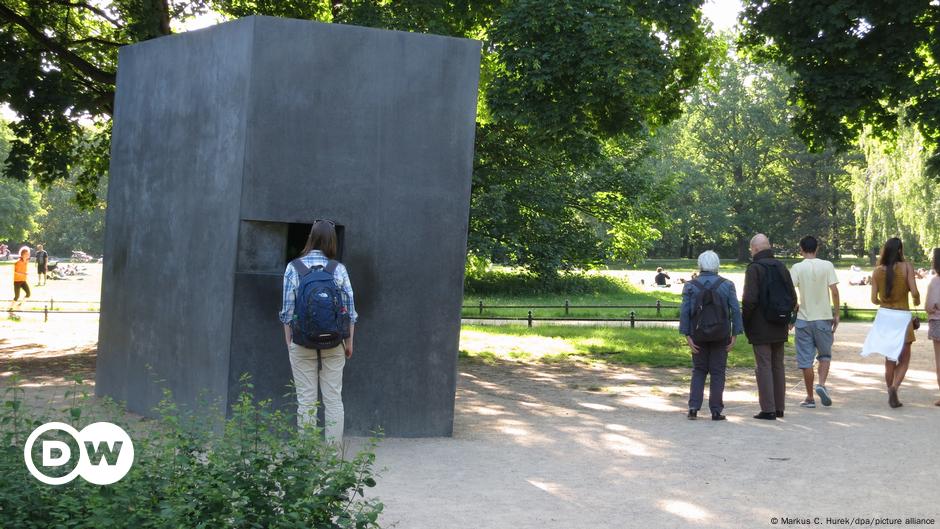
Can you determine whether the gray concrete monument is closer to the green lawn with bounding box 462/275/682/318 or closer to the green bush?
the green bush

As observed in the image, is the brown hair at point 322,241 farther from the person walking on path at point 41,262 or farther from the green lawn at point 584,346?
the person walking on path at point 41,262

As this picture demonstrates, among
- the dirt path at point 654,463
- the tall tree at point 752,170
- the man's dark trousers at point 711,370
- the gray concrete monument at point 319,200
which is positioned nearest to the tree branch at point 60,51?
the gray concrete monument at point 319,200

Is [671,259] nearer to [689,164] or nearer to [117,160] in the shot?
[689,164]

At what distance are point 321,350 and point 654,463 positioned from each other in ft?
9.41

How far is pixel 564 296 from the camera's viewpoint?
38031 mm

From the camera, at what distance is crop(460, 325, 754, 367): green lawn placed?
16.5m

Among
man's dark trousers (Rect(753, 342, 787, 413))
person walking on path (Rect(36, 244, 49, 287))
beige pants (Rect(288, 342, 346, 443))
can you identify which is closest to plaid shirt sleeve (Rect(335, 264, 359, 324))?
beige pants (Rect(288, 342, 346, 443))

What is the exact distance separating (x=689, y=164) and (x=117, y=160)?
64646 mm

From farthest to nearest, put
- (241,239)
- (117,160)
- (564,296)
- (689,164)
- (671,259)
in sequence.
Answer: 1. (671,259)
2. (689,164)
3. (564,296)
4. (117,160)
5. (241,239)

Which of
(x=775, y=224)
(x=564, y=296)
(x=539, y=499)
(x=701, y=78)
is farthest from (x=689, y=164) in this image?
(x=539, y=499)

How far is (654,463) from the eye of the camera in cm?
771

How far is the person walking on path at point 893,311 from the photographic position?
10.7 meters

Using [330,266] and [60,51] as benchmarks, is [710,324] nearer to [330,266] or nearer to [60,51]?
[330,266]

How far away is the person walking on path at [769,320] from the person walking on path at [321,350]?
4.44 metres
